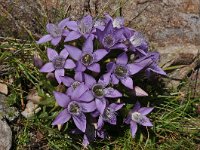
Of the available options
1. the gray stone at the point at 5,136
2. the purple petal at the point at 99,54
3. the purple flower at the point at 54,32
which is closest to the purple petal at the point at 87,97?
the purple petal at the point at 99,54

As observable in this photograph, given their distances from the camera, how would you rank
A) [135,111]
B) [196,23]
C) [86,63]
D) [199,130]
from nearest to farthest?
[86,63] < [135,111] < [199,130] < [196,23]

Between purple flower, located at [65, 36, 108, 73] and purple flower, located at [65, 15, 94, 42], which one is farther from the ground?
purple flower, located at [65, 15, 94, 42]

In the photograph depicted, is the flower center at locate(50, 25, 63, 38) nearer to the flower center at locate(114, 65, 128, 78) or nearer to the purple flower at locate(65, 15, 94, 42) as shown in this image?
the purple flower at locate(65, 15, 94, 42)

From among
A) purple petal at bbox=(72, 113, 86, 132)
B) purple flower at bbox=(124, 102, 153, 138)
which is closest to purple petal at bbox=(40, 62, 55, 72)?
purple petal at bbox=(72, 113, 86, 132)

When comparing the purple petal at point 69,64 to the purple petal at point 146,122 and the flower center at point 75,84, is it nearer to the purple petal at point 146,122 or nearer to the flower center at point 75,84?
the flower center at point 75,84

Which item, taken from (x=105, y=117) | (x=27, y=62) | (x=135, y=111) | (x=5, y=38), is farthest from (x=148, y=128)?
(x=5, y=38)

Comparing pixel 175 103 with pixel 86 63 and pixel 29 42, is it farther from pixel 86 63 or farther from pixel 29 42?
pixel 29 42

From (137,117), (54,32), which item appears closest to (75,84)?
(54,32)
